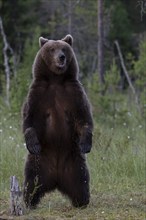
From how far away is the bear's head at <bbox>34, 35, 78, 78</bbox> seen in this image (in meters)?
6.95

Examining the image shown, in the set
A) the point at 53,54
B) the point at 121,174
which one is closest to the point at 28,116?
the point at 53,54

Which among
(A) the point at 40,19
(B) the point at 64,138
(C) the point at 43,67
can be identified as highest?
(C) the point at 43,67

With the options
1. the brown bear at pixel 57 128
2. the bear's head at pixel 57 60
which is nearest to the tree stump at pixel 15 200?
the brown bear at pixel 57 128

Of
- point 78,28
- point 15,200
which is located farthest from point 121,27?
point 15,200

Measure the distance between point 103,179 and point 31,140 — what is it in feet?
9.99

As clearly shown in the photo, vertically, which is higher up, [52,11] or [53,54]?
[53,54]

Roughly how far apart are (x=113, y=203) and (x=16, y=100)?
7.67 m

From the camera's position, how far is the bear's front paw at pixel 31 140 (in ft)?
22.4

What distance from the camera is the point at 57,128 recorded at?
23.0ft

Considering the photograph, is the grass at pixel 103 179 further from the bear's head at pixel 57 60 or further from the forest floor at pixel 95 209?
the bear's head at pixel 57 60

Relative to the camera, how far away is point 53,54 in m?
7.03

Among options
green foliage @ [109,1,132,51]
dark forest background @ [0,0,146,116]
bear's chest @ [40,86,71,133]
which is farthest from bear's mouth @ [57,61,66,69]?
green foliage @ [109,1,132,51]

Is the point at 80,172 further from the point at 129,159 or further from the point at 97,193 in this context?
the point at 129,159

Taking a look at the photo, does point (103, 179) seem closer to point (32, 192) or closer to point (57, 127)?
point (32, 192)
